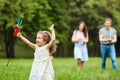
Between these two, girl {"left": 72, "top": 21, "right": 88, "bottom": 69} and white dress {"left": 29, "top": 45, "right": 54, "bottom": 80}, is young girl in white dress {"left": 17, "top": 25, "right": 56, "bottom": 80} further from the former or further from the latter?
girl {"left": 72, "top": 21, "right": 88, "bottom": 69}

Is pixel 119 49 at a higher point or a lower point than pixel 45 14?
lower

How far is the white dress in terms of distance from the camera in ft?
28.0

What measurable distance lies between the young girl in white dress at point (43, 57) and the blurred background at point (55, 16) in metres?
32.3

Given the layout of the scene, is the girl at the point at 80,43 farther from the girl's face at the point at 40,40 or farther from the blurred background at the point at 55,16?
the blurred background at the point at 55,16

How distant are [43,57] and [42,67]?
0.21m

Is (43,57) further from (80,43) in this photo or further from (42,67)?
(80,43)

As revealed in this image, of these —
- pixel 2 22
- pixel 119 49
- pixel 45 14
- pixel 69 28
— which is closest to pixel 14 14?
pixel 2 22

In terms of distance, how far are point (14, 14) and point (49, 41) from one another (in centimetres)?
3474

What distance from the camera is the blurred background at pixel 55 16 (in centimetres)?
4347

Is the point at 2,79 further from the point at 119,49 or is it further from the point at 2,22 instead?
the point at 119,49

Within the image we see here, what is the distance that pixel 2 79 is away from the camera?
11.1 meters

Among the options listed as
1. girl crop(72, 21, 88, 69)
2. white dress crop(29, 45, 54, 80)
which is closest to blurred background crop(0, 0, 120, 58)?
girl crop(72, 21, 88, 69)

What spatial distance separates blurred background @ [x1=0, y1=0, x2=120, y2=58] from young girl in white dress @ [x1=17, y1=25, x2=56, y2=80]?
3227 centimetres

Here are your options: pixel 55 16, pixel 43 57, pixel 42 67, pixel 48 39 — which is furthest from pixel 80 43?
pixel 55 16
